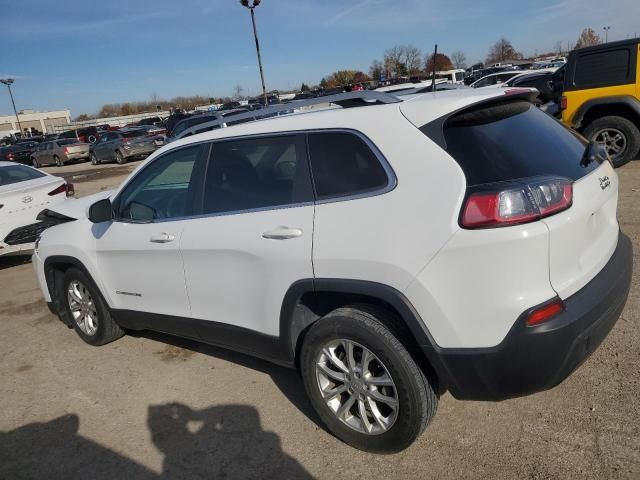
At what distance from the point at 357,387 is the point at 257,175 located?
1.34m

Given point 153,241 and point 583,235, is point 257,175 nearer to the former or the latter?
point 153,241

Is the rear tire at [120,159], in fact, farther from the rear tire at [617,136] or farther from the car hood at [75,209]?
the rear tire at [617,136]

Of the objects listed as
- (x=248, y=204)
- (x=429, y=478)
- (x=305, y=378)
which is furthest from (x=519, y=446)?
(x=248, y=204)

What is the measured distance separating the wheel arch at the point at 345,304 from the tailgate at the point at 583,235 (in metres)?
0.61

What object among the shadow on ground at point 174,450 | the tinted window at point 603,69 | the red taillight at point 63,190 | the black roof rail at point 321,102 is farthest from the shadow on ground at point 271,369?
the tinted window at point 603,69

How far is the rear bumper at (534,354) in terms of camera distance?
2153 mm

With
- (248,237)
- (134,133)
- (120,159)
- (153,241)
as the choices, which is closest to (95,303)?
(153,241)

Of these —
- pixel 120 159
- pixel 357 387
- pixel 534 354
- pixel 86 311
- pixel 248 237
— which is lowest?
pixel 120 159

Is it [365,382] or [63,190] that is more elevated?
[63,190]

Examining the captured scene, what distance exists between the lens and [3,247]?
6.96 meters

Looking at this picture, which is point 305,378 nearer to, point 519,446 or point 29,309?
point 519,446

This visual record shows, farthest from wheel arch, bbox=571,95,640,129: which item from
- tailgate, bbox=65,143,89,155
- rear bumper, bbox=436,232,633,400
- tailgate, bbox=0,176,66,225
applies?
tailgate, bbox=65,143,89,155

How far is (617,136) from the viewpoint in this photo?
27.0ft

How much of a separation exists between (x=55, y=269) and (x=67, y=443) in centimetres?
192
